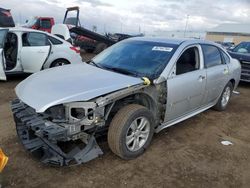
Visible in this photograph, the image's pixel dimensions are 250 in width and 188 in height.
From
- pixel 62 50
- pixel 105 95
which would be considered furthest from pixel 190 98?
pixel 62 50

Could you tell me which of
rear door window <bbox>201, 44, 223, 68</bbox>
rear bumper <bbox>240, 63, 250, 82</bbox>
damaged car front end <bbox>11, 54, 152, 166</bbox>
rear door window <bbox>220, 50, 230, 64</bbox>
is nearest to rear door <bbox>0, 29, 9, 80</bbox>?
damaged car front end <bbox>11, 54, 152, 166</bbox>

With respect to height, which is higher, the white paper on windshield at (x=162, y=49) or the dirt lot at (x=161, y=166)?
the white paper on windshield at (x=162, y=49)

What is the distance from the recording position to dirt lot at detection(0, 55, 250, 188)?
3211 millimetres

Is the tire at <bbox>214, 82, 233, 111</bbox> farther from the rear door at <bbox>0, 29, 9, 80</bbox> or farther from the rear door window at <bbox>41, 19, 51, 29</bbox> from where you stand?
the rear door window at <bbox>41, 19, 51, 29</bbox>

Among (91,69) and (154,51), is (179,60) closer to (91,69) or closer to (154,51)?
(154,51)

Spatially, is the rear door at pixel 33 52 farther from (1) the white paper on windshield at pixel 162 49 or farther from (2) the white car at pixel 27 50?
(1) the white paper on windshield at pixel 162 49

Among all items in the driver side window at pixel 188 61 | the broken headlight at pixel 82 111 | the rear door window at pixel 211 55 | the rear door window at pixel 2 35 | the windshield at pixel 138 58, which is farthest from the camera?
the rear door window at pixel 2 35

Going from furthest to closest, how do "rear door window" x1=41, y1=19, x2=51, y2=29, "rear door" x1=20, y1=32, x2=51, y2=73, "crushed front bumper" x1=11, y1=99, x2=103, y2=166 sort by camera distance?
"rear door window" x1=41, y1=19, x2=51, y2=29, "rear door" x1=20, y1=32, x2=51, y2=73, "crushed front bumper" x1=11, y1=99, x2=103, y2=166

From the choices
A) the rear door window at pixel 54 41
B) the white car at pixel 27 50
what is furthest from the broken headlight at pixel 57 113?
the rear door window at pixel 54 41

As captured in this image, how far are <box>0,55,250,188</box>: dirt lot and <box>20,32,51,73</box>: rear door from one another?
312cm

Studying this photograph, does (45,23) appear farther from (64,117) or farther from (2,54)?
(64,117)

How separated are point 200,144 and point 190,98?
30.1 inches

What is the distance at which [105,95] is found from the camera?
329 centimetres

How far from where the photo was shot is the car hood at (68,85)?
123 inches
